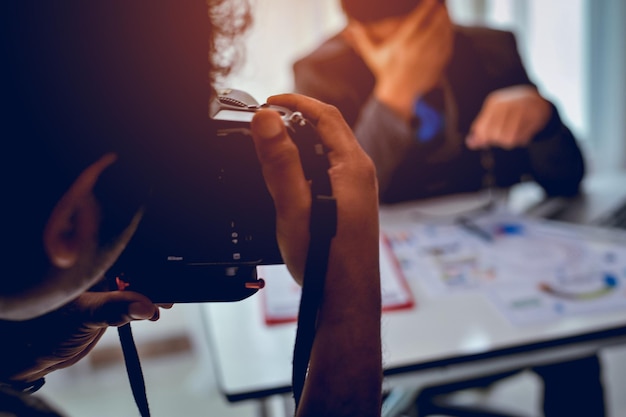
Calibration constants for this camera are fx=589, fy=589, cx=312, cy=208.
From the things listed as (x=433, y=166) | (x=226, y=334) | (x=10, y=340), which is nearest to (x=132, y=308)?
(x=10, y=340)

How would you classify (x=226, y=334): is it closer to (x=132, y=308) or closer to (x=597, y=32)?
(x=132, y=308)

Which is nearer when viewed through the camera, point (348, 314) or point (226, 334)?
point (348, 314)

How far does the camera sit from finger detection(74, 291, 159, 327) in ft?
1.14

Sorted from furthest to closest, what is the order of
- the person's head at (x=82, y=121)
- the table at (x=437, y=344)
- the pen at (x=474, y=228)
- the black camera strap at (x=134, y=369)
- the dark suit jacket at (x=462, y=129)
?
the dark suit jacket at (x=462, y=129)
the pen at (x=474, y=228)
the table at (x=437, y=344)
the black camera strap at (x=134, y=369)
the person's head at (x=82, y=121)

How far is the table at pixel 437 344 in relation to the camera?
73 centimetres

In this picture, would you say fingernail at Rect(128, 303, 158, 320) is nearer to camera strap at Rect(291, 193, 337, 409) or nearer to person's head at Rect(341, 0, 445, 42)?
camera strap at Rect(291, 193, 337, 409)

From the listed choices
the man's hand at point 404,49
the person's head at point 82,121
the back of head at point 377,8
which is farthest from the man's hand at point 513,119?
the person's head at point 82,121

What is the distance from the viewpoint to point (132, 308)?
1.16 ft

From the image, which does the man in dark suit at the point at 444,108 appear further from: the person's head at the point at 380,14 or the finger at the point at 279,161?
the finger at the point at 279,161

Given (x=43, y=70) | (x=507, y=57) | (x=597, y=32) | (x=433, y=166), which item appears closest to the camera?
(x=43, y=70)

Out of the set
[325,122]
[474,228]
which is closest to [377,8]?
[474,228]

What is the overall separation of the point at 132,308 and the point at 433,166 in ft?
3.65

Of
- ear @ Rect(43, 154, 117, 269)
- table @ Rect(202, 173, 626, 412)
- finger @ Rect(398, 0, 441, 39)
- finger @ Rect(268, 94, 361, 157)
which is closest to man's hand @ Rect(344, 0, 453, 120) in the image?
finger @ Rect(398, 0, 441, 39)

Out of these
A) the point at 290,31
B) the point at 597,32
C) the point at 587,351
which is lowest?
the point at 587,351
